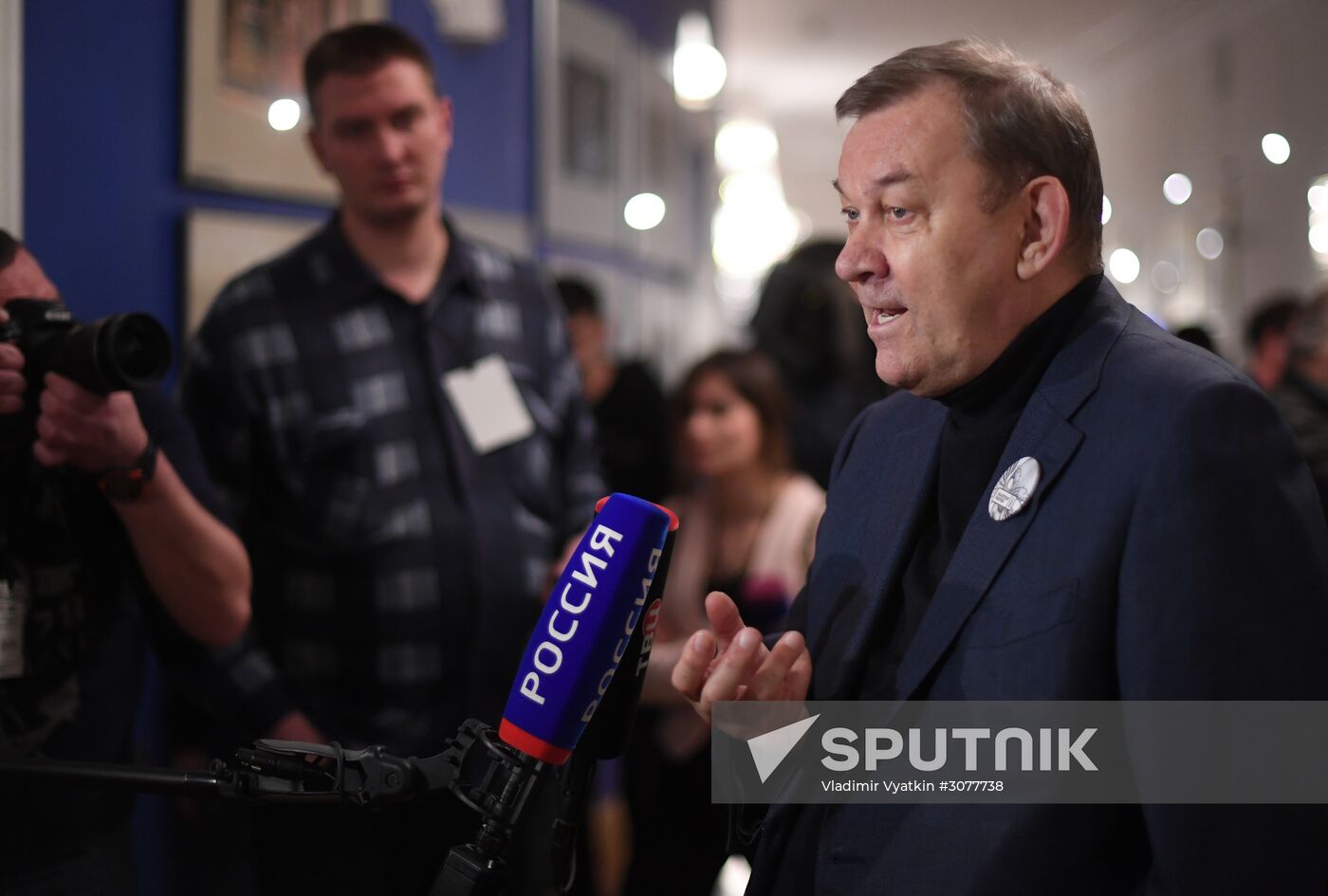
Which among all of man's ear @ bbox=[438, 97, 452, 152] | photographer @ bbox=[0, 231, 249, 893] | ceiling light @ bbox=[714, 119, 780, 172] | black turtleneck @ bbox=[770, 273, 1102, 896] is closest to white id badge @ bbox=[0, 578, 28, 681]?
photographer @ bbox=[0, 231, 249, 893]

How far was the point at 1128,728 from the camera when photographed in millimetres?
1083

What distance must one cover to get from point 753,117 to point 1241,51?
5146 millimetres

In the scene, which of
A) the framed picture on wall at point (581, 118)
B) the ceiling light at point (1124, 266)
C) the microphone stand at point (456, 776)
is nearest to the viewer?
the microphone stand at point (456, 776)

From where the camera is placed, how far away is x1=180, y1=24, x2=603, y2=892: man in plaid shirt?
218cm

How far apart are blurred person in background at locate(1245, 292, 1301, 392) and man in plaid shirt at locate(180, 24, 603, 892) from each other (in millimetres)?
3635

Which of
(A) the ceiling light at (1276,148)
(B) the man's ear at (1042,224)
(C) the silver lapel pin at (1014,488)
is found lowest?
(C) the silver lapel pin at (1014,488)

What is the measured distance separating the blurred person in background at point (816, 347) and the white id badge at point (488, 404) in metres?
1.11

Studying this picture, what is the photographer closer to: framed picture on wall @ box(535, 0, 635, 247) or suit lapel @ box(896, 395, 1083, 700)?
suit lapel @ box(896, 395, 1083, 700)

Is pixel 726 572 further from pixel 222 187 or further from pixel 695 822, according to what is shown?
pixel 222 187

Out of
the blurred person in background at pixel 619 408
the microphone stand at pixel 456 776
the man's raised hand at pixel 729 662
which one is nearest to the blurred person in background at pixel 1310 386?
the blurred person in background at pixel 619 408

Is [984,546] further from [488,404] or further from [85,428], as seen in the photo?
[488,404]

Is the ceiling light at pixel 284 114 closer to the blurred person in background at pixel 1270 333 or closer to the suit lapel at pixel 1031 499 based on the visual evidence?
the suit lapel at pixel 1031 499

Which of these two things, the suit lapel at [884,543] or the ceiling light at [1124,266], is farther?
the ceiling light at [1124,266]

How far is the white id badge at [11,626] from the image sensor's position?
4.52ft
